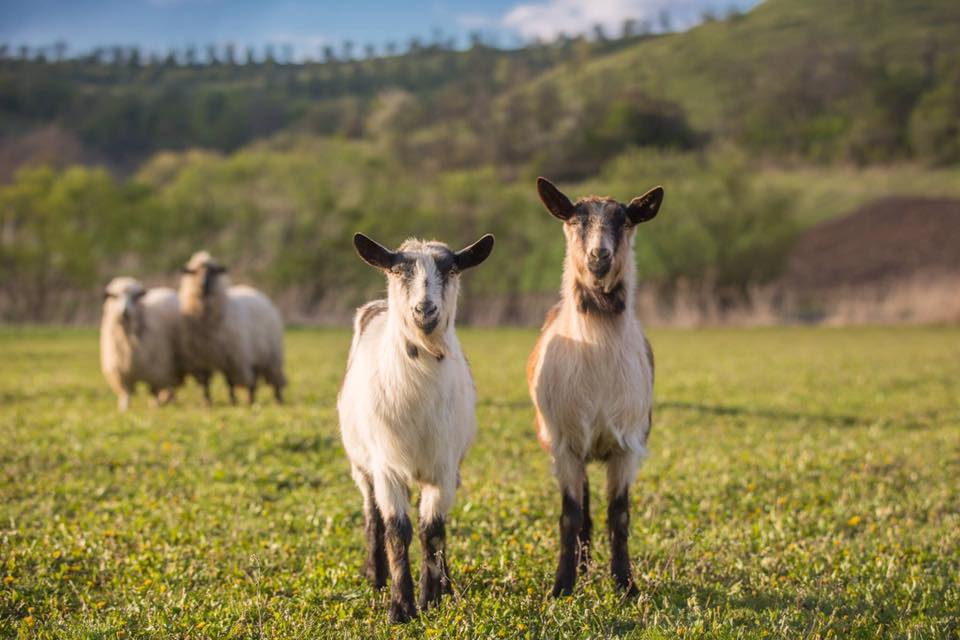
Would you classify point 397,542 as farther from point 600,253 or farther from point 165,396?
point 165,396

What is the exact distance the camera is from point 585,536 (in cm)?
611

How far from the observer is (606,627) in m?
4.93

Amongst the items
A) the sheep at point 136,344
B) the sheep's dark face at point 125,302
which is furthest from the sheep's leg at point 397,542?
the sheep's dark face at point 125,302

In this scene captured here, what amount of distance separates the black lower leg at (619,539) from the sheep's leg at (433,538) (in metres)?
1.07

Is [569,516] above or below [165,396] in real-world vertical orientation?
above

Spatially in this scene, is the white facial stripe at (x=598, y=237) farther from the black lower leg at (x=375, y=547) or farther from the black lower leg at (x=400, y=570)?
the black lower leg at (x=375, y=547)

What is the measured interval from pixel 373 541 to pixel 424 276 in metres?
1.90

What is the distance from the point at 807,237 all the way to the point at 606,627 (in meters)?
53.0

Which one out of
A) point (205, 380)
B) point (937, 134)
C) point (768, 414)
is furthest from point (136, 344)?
point (937, 134)

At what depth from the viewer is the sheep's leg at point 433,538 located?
17.4 feet

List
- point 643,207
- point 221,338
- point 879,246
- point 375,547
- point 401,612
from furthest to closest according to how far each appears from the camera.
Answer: point 879,246 < point 221,338 < point 375,547 < point 643,207 < point 401,612

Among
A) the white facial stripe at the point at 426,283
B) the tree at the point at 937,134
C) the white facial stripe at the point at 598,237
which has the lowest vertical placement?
the white facial stripe at the point at 426,283

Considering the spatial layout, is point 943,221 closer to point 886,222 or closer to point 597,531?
point 886,222

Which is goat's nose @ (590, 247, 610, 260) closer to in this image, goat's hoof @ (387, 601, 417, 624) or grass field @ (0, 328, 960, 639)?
grass field @ (0, 328, 960, 639)
